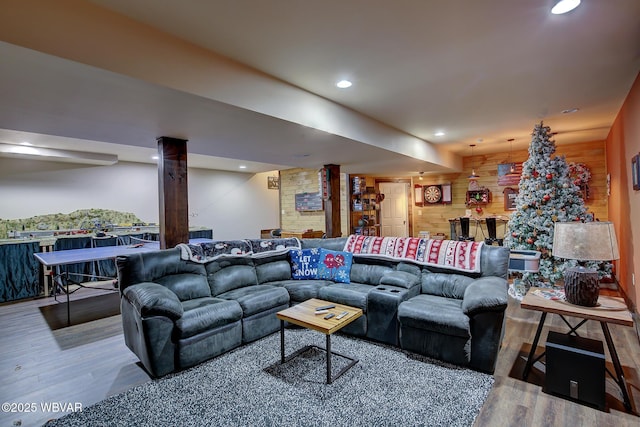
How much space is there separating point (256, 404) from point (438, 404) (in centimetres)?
126

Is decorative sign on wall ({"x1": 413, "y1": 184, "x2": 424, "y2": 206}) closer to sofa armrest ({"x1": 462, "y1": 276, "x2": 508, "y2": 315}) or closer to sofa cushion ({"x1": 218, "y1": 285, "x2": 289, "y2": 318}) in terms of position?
sofa armrest ({"x1": 462, "y1": 276, "x2": 508, "y2": 315})

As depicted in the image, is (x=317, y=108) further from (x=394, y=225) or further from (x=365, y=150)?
(x=394, y=225)

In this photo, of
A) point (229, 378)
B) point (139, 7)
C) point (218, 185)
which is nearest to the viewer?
point (139, 7)

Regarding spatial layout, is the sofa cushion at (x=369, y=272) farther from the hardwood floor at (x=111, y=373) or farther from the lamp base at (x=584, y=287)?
the lamp base at (x=584, y=287)

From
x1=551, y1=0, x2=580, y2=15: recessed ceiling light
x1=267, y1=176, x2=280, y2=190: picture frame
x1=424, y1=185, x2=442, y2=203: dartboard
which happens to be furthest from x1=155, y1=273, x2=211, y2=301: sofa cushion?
x1=424, y1=185, x2=442, y2=203: dartboard

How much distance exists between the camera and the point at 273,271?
3.97 m

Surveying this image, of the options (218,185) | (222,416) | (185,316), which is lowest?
(222,416)

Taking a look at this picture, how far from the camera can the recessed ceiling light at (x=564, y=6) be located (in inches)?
78.0

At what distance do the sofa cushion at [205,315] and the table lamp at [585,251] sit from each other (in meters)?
2.78

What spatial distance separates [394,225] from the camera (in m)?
9.13

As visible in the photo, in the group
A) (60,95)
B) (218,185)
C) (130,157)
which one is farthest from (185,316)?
(218,185)

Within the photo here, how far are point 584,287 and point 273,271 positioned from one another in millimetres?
3063

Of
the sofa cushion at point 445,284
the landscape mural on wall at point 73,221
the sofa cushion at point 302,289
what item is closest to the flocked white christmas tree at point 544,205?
the sofa cushion at point 445,284

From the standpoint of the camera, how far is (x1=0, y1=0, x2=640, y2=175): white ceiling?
203 centimetres
